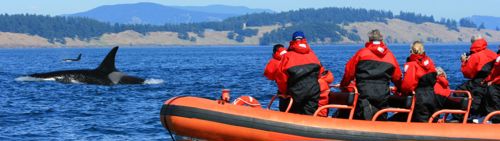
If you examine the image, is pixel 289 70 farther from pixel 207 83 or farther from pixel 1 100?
pixel 207 83

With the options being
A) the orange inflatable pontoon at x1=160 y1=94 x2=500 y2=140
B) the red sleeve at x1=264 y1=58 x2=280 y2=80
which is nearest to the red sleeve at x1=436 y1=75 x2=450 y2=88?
the orange inflatable pontoon at x1=160 y1=94 x2=500 y2=140

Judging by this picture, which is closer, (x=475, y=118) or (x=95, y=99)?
(x=475, y=118)

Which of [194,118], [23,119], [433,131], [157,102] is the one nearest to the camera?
[433,131]

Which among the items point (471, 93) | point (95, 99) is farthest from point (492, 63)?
point (95, 99)

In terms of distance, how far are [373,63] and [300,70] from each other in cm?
115

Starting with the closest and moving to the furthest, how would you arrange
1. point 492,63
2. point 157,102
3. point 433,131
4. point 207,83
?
point 433,131 → point 492,63 → point 157,102 → point 207,83

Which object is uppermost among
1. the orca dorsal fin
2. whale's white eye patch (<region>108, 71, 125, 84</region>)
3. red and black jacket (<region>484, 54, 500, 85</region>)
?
red and black jacket (<region>484, 54, 500, 85</region>)

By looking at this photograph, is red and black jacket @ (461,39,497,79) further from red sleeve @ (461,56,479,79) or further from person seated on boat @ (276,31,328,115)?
Result: person seated on boat @ (276,31,328,115)

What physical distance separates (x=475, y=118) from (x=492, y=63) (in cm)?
105

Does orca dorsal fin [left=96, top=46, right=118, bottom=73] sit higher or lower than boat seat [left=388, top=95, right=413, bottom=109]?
lower

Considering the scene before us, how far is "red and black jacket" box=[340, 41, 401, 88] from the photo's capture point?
1428 cm

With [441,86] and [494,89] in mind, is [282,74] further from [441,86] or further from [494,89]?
[494,89]

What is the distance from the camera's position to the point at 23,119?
23.8 metres

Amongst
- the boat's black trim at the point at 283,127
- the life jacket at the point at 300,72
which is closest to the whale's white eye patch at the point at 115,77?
the boat's black trim at the point at 283,127
